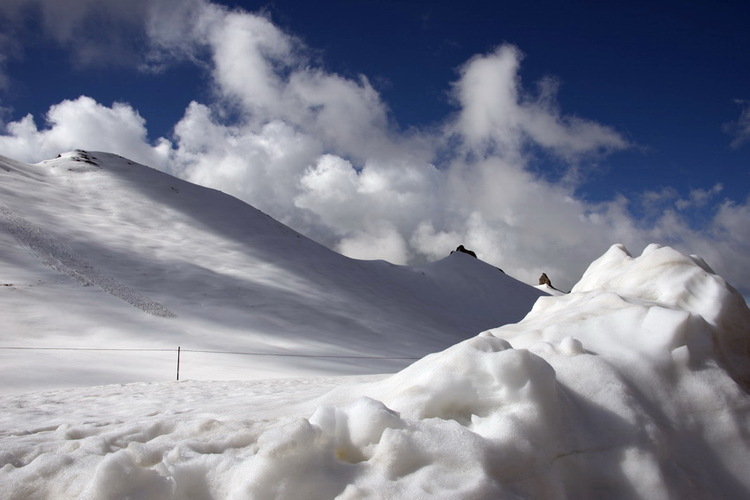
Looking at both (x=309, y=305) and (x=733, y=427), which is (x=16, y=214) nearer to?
(x=309, y=305)

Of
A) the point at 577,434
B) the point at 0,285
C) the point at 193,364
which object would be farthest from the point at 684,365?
the point at 0,285

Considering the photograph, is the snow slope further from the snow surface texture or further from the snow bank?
the snow bank

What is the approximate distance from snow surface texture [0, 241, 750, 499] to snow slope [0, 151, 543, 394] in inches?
246

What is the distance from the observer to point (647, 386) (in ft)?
9.34

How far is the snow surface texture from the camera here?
2051mm

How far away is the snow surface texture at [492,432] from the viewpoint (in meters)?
2.05

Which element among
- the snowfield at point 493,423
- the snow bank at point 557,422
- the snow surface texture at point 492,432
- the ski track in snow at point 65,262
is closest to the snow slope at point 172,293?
the ski track in snow at point 65,262

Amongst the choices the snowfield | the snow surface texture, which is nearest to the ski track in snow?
the snowfield

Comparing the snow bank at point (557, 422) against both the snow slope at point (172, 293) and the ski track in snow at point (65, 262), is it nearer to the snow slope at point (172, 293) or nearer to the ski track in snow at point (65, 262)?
the snow slope at point (172, 293)

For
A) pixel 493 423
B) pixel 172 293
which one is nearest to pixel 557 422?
pixel 493 423

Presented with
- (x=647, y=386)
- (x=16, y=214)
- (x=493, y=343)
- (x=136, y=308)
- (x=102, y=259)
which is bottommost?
(x=647, y=386)

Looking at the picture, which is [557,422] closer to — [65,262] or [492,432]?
[492,432]

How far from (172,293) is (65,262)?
3.40m

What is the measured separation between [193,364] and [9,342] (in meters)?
3.87
